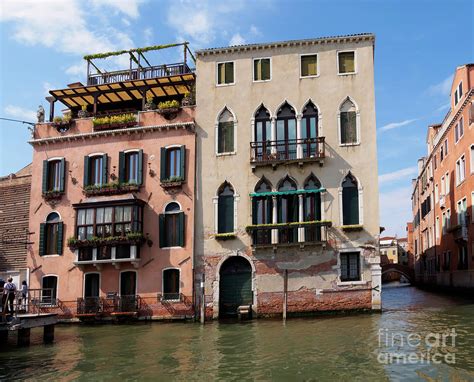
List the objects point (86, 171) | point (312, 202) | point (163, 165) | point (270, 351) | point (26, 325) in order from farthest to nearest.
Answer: point (86, 171) → point (163, 165) → point (312, 202) → point (26, 325) → point (270, 351)

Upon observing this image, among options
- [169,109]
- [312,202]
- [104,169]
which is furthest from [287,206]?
[104,169]

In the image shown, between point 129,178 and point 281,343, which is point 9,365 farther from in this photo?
point 129,178

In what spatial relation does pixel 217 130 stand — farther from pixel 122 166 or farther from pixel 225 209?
pixel 122 166

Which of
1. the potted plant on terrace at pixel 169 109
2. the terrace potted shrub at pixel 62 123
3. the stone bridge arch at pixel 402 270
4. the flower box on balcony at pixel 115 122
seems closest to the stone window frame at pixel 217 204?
the potted plant on terrace at pixel 169 109

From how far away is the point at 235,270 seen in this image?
2167 centimetres

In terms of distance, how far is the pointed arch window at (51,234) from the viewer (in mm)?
23469

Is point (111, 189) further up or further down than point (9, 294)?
further up

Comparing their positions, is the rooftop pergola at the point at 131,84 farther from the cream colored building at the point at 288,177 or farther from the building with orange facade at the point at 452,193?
the building with orange facade at the point at 452,193

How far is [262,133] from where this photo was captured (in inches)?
875

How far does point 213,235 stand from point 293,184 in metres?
3.85

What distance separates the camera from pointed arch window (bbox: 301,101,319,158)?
21.4m

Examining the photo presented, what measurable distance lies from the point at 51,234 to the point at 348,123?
45.2 ft

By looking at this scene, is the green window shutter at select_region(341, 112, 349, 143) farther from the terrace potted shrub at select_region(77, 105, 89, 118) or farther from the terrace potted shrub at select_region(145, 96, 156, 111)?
the terrace potted shrub at select_region(77, 105, 89, 118)

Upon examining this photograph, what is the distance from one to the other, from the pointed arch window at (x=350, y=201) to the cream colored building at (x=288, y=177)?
39 mm
